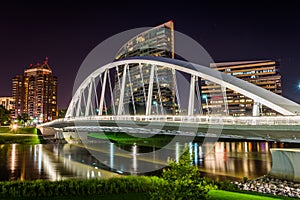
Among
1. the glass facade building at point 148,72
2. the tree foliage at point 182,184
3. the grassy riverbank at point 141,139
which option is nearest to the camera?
the tree foliage at point 182,184

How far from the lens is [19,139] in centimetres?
7138

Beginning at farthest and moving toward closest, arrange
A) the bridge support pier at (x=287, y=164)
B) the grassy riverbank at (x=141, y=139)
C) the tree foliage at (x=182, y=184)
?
the grassy riverbank at (x=141, y=139)
the bridge support pier at (x=287, y=164)
the tree foliage at (x=182, y=184)

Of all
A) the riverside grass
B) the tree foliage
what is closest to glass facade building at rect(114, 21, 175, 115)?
the riverside grass

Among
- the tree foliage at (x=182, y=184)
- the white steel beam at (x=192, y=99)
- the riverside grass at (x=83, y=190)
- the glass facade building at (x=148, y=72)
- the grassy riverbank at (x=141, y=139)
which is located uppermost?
the glass facade building at (x=148, y=72)

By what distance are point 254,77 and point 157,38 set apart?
32.9 metres

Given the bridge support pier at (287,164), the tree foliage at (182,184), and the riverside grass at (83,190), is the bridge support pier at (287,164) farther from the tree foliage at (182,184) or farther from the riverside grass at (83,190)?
the tree foliage at (182,184)

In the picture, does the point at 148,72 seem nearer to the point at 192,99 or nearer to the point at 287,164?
the point at 192,99

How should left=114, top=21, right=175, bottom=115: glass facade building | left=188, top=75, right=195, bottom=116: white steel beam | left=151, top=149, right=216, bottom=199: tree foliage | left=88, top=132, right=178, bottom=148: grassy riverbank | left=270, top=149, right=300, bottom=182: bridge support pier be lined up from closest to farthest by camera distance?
1. left=151, top=149, right=216, bottom=199: tree foliage
2. left=270, top=149, right=300, bottom=182: bridge support pier
3. left=188, top=75, right=195, bottom=116: white steel beam
4. left=88, top=132, right=178, bottom=148: grassy riverbank
5. left=114, top=21, right=175, bottom=115: glass facade building

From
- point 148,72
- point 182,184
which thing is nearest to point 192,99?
point 182,184

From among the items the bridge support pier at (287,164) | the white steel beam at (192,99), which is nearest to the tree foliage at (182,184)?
the bridge support pier at (287,164)

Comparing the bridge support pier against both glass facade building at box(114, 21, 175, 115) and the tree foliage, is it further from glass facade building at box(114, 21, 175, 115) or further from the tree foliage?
glass facade building at box(114, 21, 175, 115)

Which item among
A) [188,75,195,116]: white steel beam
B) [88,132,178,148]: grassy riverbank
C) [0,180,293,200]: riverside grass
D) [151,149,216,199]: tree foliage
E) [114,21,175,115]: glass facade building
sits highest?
[114,21,175,115]: glass facade building

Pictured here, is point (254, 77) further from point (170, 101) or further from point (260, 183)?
point (260, 183)

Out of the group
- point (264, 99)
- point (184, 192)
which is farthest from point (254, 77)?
point (184, 192)
